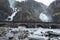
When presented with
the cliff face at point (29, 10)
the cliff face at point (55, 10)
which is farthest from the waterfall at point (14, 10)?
the cliff face at point (55, 10)

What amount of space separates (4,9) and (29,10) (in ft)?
3.17

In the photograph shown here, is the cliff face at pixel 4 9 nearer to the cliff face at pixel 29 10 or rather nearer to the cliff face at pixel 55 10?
the cliff face at pixel 29 10

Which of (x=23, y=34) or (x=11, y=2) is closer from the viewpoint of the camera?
(x=23, y=34)

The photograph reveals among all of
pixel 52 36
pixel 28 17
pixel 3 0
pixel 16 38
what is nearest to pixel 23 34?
pixel 16 38

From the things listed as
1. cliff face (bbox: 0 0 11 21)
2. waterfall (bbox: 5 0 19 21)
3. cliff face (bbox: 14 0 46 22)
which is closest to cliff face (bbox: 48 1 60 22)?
cliff face (bbox: 14 0 46 22)

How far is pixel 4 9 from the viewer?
5.32m

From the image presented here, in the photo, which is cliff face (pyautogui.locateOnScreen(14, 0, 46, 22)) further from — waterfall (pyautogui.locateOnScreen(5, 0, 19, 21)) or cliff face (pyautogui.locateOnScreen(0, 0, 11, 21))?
cliff face (pyautogui.locateOnScreen(0, 0, 11, 21))

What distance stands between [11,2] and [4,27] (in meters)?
1.01

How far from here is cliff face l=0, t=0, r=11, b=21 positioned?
531 cm

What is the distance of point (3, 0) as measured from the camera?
5352 mm

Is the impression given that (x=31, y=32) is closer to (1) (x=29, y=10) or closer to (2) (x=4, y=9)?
(1) (x=29, y=10)

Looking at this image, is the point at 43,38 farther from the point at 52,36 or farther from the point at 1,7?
the point at 1,7

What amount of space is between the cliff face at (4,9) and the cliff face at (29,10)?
1.14 feet

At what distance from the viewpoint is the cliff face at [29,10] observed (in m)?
5.30
